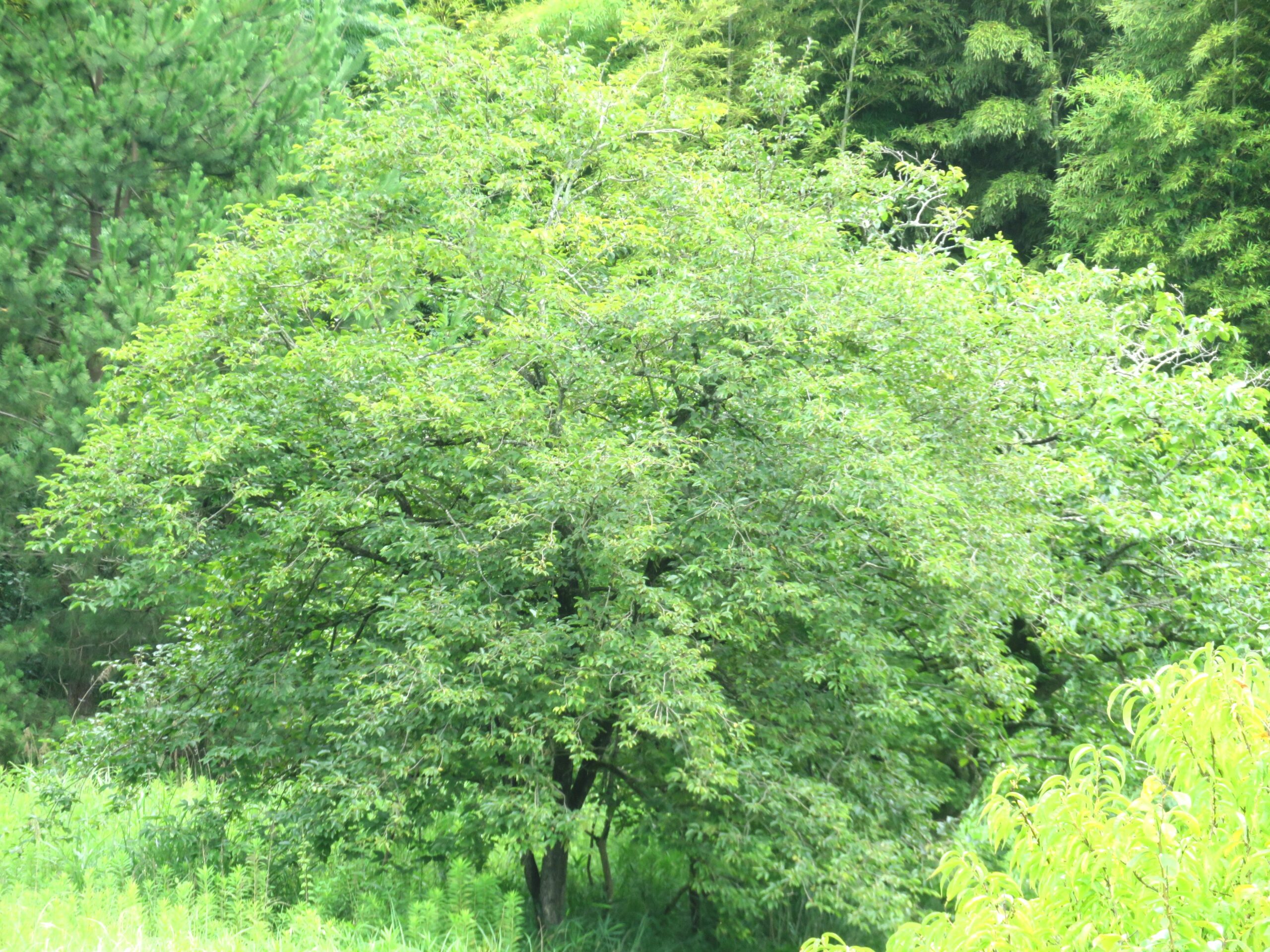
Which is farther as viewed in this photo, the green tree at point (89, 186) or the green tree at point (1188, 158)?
the green tree at point (1188, 158)

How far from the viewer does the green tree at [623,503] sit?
201 inches

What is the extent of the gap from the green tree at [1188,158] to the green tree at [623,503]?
8702 mm

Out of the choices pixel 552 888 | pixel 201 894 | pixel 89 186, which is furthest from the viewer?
pixel 89 186

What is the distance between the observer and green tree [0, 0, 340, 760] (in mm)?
10125

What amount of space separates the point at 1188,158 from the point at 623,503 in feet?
45.4

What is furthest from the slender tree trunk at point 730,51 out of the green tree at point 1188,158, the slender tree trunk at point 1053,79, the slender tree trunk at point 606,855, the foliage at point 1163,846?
the foliage at point 1163,846

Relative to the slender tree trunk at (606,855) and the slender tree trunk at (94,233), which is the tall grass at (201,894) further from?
the slender tree trunk at (94,233)

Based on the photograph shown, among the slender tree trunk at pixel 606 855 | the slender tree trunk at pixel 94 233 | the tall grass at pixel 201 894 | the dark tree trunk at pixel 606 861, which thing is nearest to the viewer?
the tall grass at pixel 201 894

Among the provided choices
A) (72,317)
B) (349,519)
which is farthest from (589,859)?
(72,317)

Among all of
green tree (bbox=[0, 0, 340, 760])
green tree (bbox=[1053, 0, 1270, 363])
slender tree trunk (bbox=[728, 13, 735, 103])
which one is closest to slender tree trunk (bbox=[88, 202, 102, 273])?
green tree (bbox=[0, 0, 340, 760])

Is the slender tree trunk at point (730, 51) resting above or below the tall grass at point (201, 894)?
above

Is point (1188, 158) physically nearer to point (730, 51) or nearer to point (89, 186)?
point (730, 51)

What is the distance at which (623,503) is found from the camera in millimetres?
5082

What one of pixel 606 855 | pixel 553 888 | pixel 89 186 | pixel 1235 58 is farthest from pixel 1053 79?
pixel 553 888
